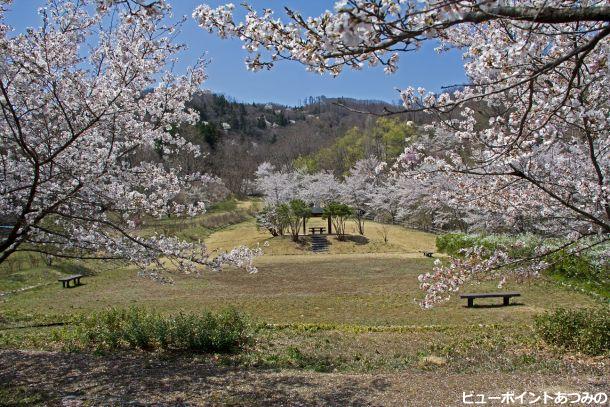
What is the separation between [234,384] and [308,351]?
256 cm

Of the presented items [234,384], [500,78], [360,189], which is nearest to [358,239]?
[360,189]

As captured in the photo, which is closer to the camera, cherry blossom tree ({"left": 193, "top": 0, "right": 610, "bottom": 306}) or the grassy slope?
cherry blossom tree ({"left": 193, "top": 0, "right": 610, "bottom": 306})

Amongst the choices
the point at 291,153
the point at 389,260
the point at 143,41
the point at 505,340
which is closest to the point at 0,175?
the point at 143,41

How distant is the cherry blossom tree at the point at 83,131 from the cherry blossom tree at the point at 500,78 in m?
2.81

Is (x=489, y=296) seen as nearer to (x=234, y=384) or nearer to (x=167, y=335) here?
(x=167, y=335)

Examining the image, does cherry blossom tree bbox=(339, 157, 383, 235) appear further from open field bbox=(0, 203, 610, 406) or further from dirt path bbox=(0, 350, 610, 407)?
dirt path bbox=(0, 350, 610, 407)

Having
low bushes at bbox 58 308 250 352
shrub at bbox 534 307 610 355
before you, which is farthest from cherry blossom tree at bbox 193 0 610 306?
low bushes at bbox 58 308 250 352

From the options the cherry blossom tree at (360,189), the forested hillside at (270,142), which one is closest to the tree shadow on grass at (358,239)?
the cherry blossom tree at (360,189)

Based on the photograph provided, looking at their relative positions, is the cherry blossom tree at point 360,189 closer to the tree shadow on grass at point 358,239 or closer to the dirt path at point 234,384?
the tree shadow on grass at point 358,239

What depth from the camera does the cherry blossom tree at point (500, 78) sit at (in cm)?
223

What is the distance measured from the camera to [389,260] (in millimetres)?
24625

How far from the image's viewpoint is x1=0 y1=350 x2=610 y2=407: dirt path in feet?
15.4

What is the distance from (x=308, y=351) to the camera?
7680mm

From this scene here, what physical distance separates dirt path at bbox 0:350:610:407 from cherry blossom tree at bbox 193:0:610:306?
1.14m
